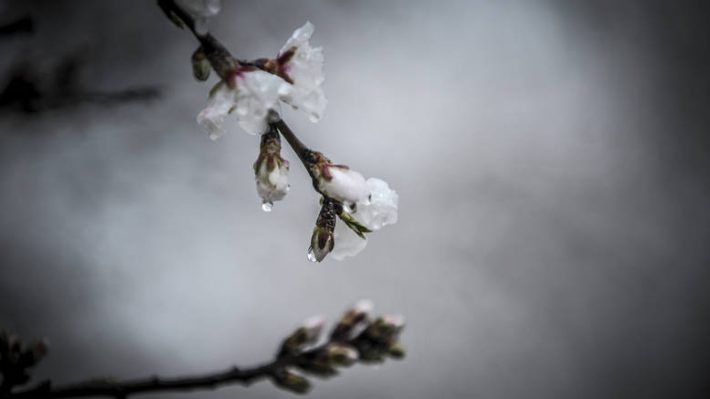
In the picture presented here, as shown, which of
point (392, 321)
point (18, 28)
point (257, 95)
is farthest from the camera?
point (18, 28)

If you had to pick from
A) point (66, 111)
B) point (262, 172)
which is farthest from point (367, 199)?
point (66, 111)

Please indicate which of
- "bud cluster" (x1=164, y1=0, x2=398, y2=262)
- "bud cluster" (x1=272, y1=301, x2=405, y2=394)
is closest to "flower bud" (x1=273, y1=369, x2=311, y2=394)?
"bud cluster" (x1=272, y1=301, x2=405, y2=394)

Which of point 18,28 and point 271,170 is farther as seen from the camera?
point 18,28

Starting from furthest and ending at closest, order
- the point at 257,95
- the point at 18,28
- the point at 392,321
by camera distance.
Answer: the point at 18,28 < the point at 392,321 < the point at 257,95

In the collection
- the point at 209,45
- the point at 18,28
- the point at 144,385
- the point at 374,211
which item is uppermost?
the point at 18,28

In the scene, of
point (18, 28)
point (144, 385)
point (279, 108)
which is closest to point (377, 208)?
point (279, 108)

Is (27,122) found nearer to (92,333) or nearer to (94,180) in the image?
(94,180)

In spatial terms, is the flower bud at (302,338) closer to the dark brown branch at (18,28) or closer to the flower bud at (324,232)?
the flower bud at (324,232)

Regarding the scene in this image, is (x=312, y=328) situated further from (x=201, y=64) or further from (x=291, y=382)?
(x=201, y=64)

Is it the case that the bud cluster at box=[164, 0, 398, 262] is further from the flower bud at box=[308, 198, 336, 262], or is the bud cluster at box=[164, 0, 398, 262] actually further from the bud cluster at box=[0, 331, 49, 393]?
the bud cluster at box=[0, 331, 49, 393]
